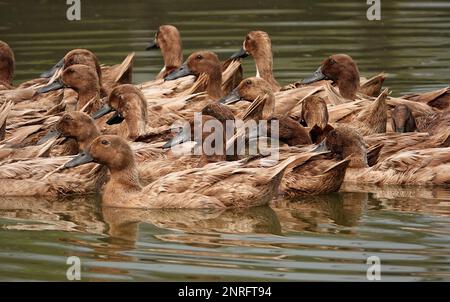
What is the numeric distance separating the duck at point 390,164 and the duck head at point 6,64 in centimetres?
575

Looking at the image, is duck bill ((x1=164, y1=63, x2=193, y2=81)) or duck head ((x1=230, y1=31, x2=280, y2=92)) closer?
duck bill ((x1=164, y1=63, x2=193, y2=81))

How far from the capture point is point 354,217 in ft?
38.8

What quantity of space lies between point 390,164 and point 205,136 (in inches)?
72.9

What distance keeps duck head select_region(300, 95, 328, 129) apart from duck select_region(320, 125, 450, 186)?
3.32ft

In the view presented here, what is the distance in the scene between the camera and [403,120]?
14.7 metres

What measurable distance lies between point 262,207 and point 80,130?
225 cm

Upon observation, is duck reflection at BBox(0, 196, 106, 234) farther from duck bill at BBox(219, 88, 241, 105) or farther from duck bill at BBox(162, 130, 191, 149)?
duck bill at BBox(219, 88, 241, 105)

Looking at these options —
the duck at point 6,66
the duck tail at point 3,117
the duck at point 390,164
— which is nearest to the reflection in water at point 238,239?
the duck at point 390,164

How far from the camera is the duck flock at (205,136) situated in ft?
40.6

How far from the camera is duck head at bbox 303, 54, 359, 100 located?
15.9m

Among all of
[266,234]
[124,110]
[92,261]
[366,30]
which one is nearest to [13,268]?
[92,261]

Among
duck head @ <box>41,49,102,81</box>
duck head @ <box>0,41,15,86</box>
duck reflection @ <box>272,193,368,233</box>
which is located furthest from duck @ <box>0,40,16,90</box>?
duck reflection @ <box>272,193,368,233</box>

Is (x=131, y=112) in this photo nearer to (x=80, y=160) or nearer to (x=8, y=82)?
(x=80, y=160)
